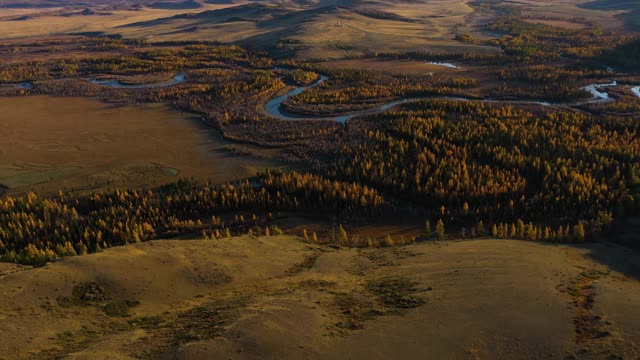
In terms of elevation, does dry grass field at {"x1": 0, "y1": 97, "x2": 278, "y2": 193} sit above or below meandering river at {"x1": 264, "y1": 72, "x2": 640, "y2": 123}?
below

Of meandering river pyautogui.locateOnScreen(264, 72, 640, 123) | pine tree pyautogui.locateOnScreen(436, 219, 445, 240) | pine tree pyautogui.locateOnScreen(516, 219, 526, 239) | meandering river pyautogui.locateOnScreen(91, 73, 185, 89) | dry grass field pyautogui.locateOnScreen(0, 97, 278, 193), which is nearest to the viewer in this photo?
pine tree pyautogui.locateOnScreen(516, 219, 526, 239)

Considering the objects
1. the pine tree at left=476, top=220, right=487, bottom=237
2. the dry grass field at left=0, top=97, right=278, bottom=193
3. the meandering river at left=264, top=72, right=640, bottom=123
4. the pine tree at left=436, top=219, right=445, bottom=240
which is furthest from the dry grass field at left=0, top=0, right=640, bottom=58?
the pine tree at left=476, top=220, right=487, bottom=237

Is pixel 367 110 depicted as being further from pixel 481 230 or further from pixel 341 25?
pixel 341 25

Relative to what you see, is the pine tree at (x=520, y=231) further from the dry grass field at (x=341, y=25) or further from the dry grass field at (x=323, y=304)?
the dry grass field at (x=341, y=25)

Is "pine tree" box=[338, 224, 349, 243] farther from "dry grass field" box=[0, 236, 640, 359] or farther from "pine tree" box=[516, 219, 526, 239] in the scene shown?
"pine tree" box=[516, 219, 526, 239]

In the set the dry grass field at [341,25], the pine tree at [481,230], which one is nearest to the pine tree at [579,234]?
the pine tree at [481,230]

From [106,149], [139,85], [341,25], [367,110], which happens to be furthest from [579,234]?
[341,25]
